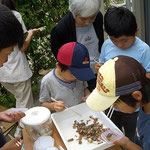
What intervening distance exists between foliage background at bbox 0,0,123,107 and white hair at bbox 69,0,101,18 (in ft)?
4.57

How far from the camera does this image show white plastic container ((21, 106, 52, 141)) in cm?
116

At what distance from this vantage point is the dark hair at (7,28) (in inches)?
34.2

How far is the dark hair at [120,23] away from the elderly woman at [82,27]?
0.83 ft

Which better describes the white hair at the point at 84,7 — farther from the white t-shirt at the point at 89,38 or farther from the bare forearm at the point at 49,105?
the bare forearm at the point at 49,105

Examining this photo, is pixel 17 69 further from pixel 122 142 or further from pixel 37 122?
pixel 122 142

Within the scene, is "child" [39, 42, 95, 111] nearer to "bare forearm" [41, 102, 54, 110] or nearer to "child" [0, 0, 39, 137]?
"bare forearm" [41, 102, 54, 110]

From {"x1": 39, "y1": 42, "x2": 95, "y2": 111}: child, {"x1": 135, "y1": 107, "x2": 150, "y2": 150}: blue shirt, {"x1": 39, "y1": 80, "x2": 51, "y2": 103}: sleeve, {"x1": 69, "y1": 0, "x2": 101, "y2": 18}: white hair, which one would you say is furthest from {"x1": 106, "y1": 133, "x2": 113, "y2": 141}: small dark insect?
{"x1": 69, "y1": 0, "x2": 101, "y2": 18}: white hair

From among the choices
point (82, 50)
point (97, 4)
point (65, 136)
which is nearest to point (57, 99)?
point (65, 136)

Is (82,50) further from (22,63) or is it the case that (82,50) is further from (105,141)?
(22,63)

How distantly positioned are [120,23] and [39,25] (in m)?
1.96

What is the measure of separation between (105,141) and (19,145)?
0.53m

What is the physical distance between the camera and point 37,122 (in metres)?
1.15

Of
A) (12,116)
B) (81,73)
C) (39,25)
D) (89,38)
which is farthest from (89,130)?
(39,25)

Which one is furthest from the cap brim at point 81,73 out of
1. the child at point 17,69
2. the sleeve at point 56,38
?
the child at point 17,69
